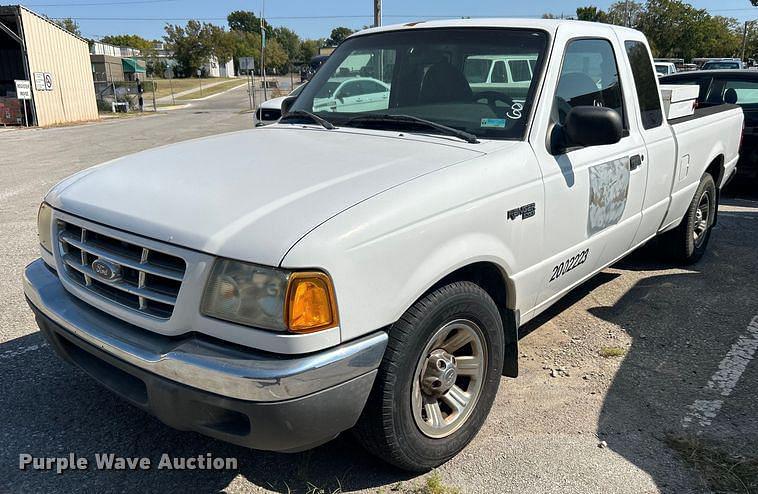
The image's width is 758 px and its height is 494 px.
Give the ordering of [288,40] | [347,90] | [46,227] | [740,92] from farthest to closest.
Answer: [288,40] < [740,92] < [347,90] < [46,227]

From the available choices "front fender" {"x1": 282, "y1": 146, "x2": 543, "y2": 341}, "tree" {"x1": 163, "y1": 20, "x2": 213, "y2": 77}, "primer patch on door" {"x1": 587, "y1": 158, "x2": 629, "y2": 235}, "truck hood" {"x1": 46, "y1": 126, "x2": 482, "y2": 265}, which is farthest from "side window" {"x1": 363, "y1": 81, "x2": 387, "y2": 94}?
"tree" {"x1": 163, "y1": 20, "x2": 213, "y2": 77}

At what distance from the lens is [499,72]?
3.51m

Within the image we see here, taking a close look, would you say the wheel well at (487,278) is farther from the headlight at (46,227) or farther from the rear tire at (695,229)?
the rear tire at (695,229)

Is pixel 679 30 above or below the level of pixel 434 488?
above

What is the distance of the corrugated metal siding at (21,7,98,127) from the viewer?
25.2 metres

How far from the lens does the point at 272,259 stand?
2068 millimetres

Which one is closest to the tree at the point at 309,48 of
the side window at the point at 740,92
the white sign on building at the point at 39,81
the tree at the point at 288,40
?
the tree at the point at 288,40

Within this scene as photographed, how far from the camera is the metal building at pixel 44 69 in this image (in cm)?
2453

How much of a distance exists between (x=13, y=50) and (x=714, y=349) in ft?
109

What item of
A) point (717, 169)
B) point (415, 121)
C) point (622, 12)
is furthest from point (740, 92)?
point (622, 12)

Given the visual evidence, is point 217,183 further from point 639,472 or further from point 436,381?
point 639,472

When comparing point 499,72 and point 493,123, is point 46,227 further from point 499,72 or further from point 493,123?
point 499,72

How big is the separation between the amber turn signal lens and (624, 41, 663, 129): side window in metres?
2.90

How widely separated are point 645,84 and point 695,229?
81.3 inches
